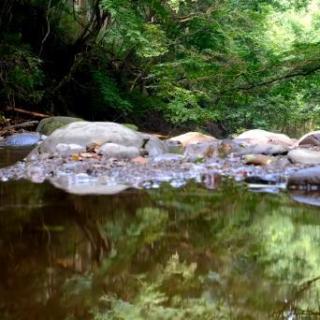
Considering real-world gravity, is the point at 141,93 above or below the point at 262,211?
above

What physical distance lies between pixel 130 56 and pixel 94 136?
685 centimetres

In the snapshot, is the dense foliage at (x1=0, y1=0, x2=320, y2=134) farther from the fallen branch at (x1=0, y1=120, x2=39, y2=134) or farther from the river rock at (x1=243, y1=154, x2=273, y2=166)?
the river rock at (x1=243, y1=154, x2=273, y2=166)

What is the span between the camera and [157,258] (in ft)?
6.73

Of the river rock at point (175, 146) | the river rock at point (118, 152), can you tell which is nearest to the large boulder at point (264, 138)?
the river rock at point (175, 146)

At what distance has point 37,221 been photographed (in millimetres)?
2713

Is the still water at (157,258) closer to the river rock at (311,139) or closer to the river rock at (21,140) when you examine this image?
the river rock at (311,139)

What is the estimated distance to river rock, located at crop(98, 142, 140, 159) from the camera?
18.2 feet

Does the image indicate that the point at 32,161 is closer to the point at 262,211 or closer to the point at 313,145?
the point at 262,211

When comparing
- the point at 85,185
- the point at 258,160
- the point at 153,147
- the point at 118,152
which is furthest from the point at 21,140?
the point at 85,185

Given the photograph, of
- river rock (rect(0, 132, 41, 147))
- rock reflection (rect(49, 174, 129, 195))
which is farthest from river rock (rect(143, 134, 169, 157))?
river rock (rect(0, 132, 41, 147))

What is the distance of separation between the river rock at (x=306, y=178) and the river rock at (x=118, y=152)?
6.86ft

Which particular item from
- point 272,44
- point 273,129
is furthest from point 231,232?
point 273,129

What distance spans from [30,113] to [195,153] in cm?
534

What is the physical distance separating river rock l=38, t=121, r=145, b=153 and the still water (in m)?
2.86
